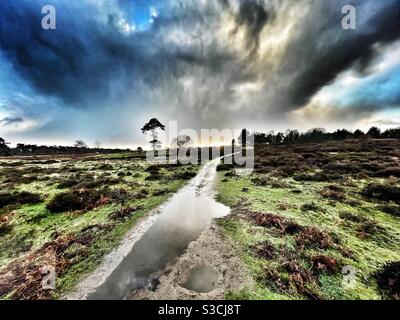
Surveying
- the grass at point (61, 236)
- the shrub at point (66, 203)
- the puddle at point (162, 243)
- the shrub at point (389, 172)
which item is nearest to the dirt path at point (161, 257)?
the puddle at point (162, 243)

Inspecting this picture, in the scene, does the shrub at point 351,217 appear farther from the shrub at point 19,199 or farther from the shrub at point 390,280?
the shrub at point 19,199

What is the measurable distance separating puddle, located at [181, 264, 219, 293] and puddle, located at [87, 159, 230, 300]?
3.95 feet

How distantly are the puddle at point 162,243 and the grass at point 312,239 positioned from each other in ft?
5.53

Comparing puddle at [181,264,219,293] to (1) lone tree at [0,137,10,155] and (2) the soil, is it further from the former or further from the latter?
(1) lone tree at [0,137,10,155]

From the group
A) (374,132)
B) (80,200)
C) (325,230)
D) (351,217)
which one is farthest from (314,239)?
(374,132)

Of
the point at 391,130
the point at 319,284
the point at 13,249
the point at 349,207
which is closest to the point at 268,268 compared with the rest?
the point at 319,284

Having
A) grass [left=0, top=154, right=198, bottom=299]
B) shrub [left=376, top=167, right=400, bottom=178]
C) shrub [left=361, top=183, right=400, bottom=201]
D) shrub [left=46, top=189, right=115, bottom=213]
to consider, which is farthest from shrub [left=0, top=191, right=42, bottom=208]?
shrub [left=376, top=167, right=400, bottom=178]

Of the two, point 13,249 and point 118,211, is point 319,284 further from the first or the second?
point 13,249

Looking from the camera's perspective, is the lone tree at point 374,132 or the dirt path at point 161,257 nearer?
the dirt path at point 161,257

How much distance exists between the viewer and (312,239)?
9.53 meters

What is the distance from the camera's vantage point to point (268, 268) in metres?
7.62

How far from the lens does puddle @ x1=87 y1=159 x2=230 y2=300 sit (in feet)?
22.4

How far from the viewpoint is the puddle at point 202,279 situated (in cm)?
668

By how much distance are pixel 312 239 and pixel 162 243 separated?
7.20 m
